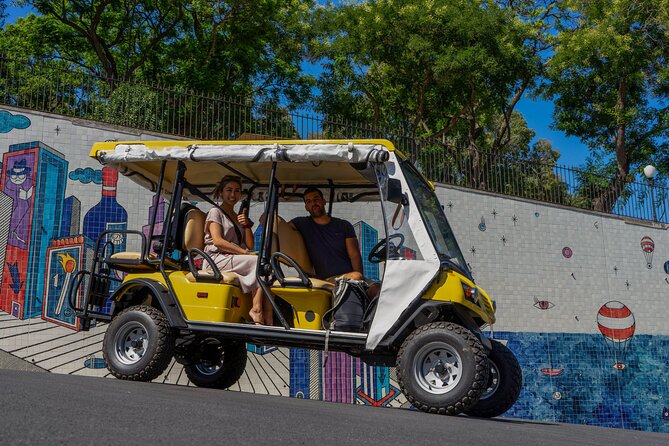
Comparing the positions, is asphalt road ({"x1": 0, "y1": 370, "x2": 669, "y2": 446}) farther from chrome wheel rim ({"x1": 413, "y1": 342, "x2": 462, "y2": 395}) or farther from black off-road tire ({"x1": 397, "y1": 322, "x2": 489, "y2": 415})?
chrome wheel rim ({"x1": 413, "y1": 342, "x2": 462, "y2": 395})

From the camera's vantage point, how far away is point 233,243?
7.06 metres

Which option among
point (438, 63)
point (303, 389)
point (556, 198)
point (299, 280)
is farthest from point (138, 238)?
point (438, 63)

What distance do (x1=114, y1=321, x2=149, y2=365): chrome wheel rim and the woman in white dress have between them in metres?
1.00

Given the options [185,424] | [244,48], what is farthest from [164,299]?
[244,48]

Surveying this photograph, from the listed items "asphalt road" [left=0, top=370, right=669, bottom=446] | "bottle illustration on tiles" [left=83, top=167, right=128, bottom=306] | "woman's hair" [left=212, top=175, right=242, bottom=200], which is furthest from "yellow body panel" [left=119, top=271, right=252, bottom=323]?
"bottle illustration on tiles" [left=83, top=167, right=128, bottom=306]

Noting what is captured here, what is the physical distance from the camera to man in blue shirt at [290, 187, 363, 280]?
6969mm

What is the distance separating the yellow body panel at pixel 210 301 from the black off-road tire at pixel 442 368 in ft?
5.59

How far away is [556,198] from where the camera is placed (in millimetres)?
16125

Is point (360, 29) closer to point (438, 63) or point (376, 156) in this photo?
point (438, 63)

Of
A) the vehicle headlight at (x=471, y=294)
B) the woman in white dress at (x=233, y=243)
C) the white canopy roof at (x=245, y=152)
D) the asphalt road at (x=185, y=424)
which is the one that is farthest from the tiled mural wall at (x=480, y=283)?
the asphalt road at (x=185, y=424)

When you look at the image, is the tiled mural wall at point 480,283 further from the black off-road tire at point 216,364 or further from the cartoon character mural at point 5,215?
the black off-road tire at point 216,364

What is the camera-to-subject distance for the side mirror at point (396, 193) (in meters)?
6.21

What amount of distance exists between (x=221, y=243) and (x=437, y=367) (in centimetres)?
246

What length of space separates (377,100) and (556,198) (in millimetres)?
11469
